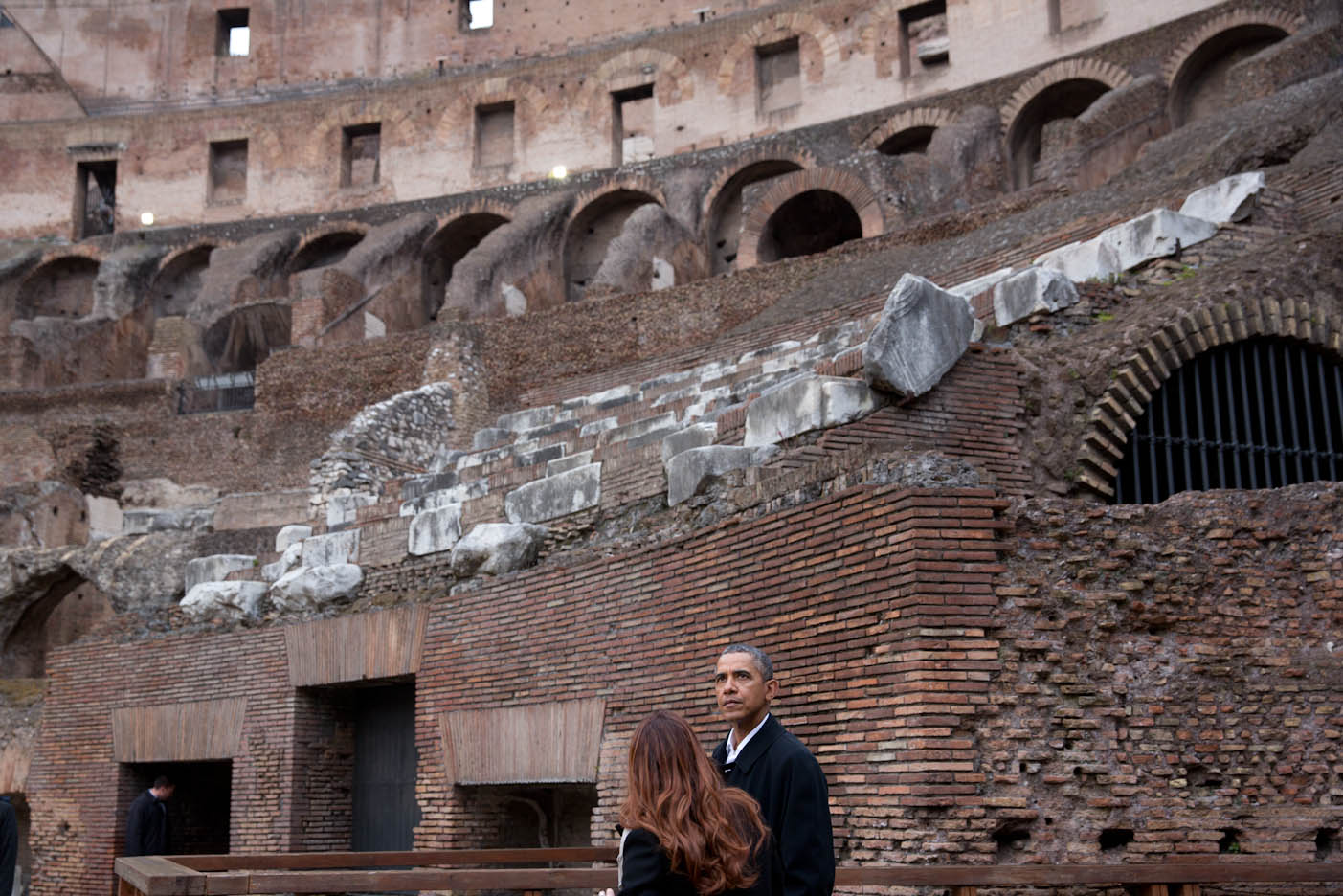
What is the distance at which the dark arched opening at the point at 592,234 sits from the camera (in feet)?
85.1

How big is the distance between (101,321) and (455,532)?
63.5 ft

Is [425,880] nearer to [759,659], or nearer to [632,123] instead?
[759,659]

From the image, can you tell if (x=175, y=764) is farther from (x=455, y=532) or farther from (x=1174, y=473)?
(x=1174, y=473)

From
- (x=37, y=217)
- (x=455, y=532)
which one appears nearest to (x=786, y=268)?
(x=455, y=532)

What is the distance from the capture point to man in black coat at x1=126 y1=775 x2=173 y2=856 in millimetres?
8859

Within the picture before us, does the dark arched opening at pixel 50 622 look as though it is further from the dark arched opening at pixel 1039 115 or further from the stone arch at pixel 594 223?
the dark arched opening at pixel 1039 115

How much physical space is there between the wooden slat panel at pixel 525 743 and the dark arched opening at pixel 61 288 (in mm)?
24454

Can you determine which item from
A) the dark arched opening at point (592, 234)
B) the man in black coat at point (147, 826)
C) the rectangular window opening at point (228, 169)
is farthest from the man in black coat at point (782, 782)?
the rectangular window opening at point (228, 169)

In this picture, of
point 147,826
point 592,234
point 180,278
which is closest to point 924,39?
point 592,234

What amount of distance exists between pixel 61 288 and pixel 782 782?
29824 mm

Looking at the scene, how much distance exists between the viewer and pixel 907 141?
958 inches

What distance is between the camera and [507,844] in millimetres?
7945

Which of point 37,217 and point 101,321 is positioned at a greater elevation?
point 37,217

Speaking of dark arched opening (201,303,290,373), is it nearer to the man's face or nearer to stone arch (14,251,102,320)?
stone arch (14,251,102,320)
